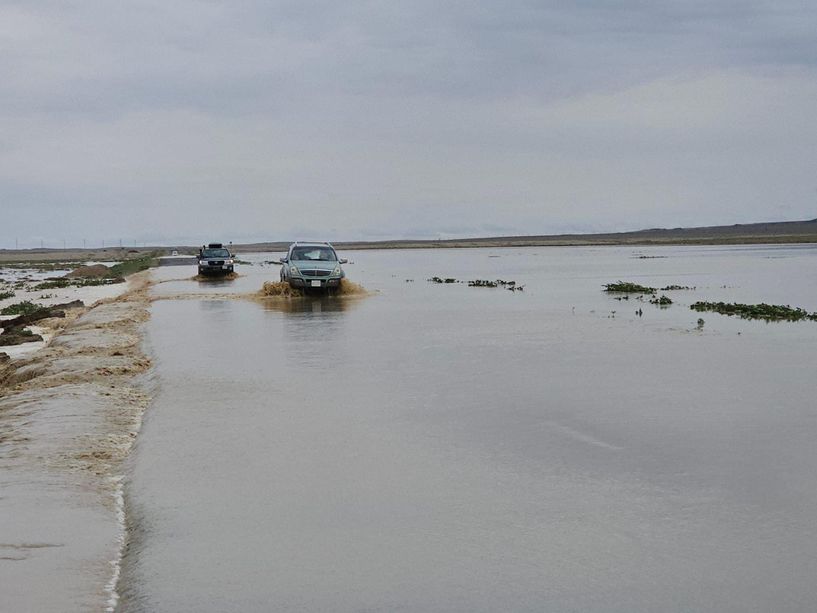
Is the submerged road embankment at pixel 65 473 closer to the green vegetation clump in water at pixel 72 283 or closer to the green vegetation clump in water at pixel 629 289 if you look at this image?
the green vegetation clump in water at pixel 629 289

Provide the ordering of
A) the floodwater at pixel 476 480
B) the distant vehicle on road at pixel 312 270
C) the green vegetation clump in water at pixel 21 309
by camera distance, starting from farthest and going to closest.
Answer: the distant vehicle on road at pixel 312 270 < the green vegetation clump in water at pixel 21 309 < the floodwater at pixel 476 480

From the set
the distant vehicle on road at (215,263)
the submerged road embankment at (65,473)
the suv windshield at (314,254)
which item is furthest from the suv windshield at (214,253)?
the submerged road embankment at (65,473)

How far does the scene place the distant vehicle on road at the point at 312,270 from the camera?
115ft

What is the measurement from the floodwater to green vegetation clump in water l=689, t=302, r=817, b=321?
7.66 meters

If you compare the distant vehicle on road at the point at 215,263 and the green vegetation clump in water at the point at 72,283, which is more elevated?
the distant vehicle on road at the point at 215,263

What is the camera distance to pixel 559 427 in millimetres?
11148

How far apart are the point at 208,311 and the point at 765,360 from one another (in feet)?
58.1

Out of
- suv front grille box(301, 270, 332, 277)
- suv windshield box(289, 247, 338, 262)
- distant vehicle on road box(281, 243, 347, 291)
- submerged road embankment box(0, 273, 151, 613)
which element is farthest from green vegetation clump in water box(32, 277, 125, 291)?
submerged road embankment box(0, 273, 151, 613)

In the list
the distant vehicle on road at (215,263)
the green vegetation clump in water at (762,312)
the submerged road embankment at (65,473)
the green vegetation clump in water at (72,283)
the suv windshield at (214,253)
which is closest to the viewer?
the submerged road embankment at (65,473)

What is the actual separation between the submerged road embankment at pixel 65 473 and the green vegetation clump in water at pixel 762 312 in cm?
1708

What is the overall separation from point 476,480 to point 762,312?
20413 millimetres

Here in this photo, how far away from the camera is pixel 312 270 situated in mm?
35156

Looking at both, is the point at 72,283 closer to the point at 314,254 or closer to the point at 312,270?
the point at 314,254

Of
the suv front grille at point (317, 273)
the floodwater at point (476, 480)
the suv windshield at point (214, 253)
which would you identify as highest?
the suv windshield at point (214, 253)
